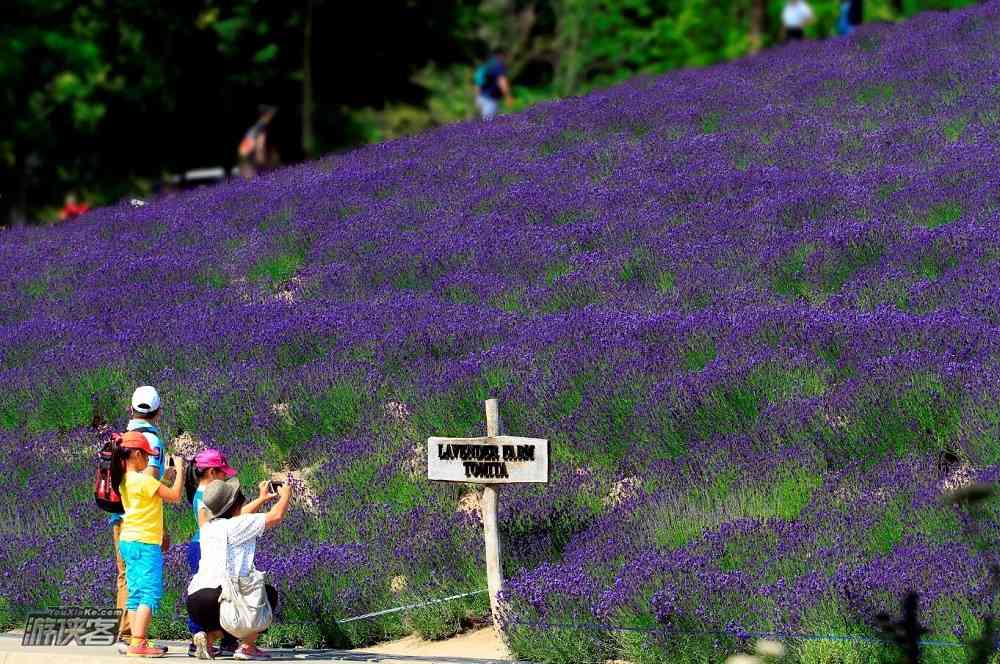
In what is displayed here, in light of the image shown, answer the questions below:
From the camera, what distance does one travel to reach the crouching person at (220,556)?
7.39m

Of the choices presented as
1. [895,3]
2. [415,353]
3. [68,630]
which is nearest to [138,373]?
[415,353]

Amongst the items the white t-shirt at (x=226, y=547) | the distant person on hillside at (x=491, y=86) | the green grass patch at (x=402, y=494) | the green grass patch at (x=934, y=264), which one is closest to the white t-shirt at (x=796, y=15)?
the distant person on hillside at (x=491, y=86)

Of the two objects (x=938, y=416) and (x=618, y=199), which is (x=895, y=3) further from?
(x=938, y=416)

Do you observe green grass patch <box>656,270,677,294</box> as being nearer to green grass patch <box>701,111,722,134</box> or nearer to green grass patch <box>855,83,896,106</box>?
green grass patch <box>701,111,722,134</box>

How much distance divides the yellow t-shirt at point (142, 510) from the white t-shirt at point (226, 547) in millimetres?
324

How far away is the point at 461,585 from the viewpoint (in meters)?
7.96

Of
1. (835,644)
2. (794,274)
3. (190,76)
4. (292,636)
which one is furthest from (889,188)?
(190,76)

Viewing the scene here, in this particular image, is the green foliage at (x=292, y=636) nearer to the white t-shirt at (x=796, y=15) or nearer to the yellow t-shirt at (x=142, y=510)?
the yellow t-shirt at (x=142, y=510)

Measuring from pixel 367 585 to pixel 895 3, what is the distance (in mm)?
41506

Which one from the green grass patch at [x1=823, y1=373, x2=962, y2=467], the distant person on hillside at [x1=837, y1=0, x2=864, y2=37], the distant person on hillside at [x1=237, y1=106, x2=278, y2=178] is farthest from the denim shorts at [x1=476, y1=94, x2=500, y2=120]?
the green grass patch at [x1=823, y1=373, x2=962, y2=467]

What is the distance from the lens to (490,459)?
7.52 m

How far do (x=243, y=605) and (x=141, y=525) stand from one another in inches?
26.3

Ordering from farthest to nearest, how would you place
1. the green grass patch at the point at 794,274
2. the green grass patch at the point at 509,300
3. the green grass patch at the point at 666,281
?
the green grass patch at the point at 509,300 < the green grass patch at the point at 666,281 < the green grass patch at the point at 794,274

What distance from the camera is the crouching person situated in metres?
7.39
